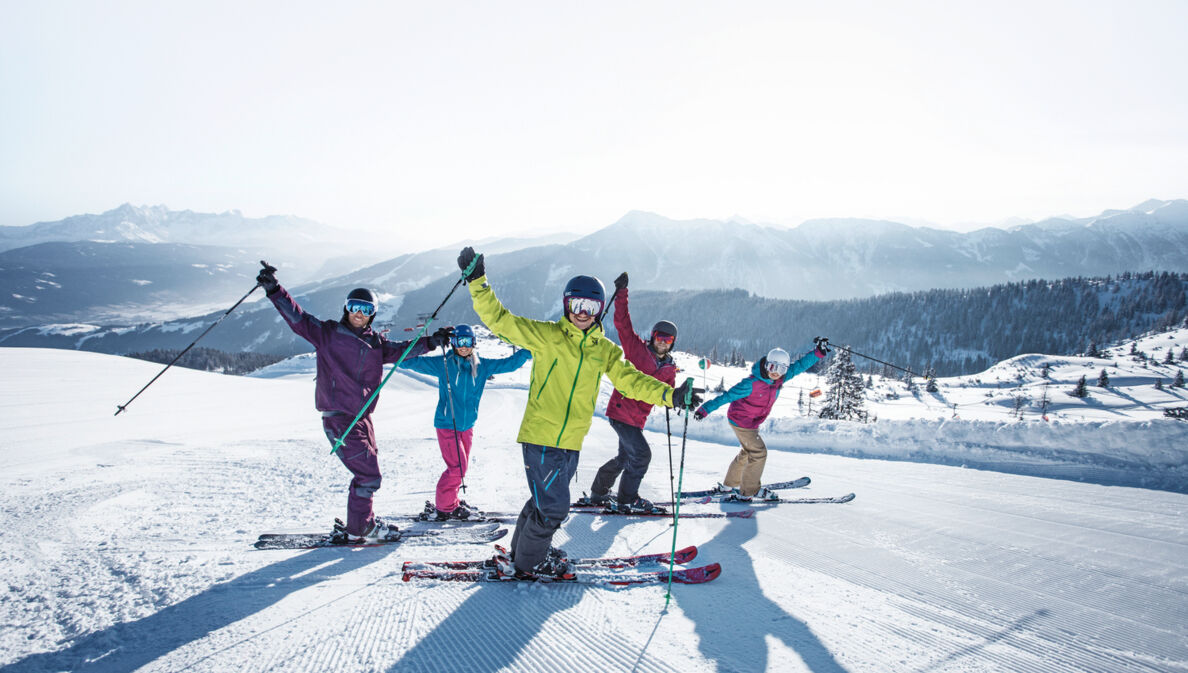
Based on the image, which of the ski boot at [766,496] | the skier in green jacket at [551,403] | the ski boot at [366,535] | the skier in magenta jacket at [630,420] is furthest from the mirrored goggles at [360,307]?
the ski boot at [766,496]

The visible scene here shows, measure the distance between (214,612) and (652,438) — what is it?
427 inches

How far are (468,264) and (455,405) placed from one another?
7.92 ft

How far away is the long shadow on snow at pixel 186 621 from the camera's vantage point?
2613 mm

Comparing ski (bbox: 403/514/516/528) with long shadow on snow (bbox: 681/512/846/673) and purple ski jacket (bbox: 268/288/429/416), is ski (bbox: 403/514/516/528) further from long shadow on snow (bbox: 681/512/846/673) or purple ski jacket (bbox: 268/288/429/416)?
long shadow on snow (bbox: 681/512/846/673)

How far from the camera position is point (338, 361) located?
4.57m

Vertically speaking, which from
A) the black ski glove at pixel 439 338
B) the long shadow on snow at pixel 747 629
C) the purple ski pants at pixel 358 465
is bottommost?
the long shadow on snow at pixel 747 629

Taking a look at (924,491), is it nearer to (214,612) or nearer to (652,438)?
(652,438)

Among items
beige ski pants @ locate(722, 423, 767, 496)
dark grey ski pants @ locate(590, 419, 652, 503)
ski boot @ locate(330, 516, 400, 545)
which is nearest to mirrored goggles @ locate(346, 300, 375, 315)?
ski boot @ locate(330, 516, 400, 545)

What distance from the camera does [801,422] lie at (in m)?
12.7

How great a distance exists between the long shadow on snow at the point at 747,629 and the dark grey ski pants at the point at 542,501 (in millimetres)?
1114

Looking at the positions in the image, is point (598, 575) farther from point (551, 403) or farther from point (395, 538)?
point (395, 538)

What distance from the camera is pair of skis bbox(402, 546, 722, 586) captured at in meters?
3.85

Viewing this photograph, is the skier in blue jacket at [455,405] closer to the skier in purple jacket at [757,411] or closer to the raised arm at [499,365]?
the raised arm at [499,365]

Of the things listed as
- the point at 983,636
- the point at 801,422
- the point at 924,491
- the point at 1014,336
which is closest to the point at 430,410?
the point at 801,422
